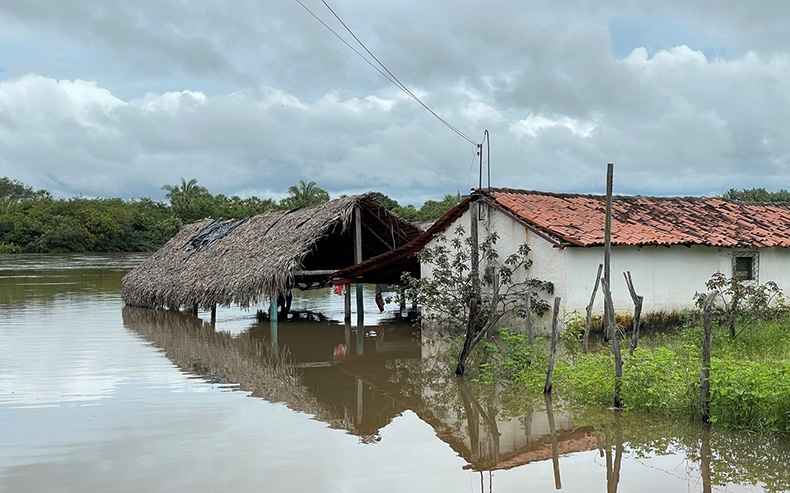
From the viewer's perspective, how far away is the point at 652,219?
16.6 meters

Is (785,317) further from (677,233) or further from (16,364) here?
(16,364)

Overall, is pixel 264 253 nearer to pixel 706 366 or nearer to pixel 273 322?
pixel 273 322

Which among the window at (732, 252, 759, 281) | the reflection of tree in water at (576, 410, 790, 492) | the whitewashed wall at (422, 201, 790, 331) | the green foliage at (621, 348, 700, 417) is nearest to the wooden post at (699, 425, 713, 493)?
the reflection of tree in water at (576, 410, 790, 492)

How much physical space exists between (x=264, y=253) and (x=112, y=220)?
43.0m

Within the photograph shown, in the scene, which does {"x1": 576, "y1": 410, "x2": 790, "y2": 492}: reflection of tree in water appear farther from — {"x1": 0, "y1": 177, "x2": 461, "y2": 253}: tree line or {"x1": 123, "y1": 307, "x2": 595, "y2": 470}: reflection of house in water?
{"x1": 0, "y1": 177, "x2": 461, "y2": 253}: tree line

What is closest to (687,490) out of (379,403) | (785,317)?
(379,403)

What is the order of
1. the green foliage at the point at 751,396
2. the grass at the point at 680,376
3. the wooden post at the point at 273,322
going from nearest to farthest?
the green foliage at the point at 751,396 → the grass at the point at 680,376 → the wooden post at the point at 273,322

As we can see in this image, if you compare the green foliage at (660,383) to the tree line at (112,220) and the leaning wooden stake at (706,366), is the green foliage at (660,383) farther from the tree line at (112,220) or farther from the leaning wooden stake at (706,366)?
the tree line at (112,220)

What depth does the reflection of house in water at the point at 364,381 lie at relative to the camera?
8.33 meters

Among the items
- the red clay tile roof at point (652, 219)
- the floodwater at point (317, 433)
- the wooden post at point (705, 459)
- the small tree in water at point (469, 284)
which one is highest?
the red clay tile roof at point (652, 219)

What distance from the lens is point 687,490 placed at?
21.2 feet

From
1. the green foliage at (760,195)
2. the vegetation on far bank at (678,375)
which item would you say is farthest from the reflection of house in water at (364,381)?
the green foliage at (760,195)

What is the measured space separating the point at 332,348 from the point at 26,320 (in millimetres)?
10073

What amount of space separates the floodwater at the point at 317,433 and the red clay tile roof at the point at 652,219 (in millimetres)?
3454
